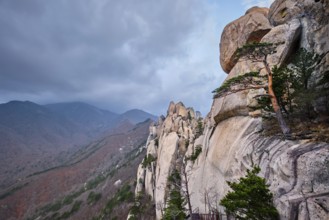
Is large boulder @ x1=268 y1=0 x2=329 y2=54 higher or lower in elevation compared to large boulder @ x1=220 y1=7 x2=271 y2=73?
lower

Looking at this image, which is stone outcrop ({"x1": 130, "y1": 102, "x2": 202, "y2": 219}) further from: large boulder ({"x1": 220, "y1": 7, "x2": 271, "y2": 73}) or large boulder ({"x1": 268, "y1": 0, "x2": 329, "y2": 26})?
large boulder ({"x1": 268, "y1": 0, "x2": 329, "y2": 26})

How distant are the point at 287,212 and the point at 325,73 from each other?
10691mm

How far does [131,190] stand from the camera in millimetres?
82312

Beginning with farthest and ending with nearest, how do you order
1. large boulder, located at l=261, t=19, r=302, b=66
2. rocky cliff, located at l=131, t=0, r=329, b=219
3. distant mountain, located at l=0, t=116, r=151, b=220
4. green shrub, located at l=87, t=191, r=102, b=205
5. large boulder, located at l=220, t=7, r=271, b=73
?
green shrub, located at l=87, t=191, r=102, b=205, distant mountain, located at l=0, t=116, r=151, b=220, large boulder, located at l=220, t=7, r=271, b=73, large boulder, located at l=261, t=19, r=302, b=66, rocky cliff, located at l=131, t=0, r=329, b=219

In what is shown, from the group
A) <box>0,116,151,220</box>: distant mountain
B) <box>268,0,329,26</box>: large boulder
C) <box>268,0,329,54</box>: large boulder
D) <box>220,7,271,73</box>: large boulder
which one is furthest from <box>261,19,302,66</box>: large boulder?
<box>0,116,151,220</box>: distant mountain

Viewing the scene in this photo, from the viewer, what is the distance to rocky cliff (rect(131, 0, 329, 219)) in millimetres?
9633

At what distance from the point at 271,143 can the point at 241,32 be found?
2056 centimetres

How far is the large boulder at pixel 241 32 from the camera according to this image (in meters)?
28.5

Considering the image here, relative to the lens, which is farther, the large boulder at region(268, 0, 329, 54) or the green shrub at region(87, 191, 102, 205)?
the green shrub at region(87, 191, 102, 205)

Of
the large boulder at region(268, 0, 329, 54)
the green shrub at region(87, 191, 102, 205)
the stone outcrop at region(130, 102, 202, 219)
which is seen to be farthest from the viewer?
the green shrub at region(87, 191, 102, 205)

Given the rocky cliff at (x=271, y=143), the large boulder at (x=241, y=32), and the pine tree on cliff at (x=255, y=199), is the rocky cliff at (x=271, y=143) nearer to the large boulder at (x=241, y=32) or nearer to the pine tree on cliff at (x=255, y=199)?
the large boulder at (x=241, y=32)

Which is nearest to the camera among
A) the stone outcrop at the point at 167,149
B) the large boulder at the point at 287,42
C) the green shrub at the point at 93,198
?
the large boulder at the point at 287,42

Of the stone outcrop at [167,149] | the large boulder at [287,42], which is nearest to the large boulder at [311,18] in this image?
the large boulder at [287,42]

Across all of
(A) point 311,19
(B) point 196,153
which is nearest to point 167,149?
(B) point 196,153
